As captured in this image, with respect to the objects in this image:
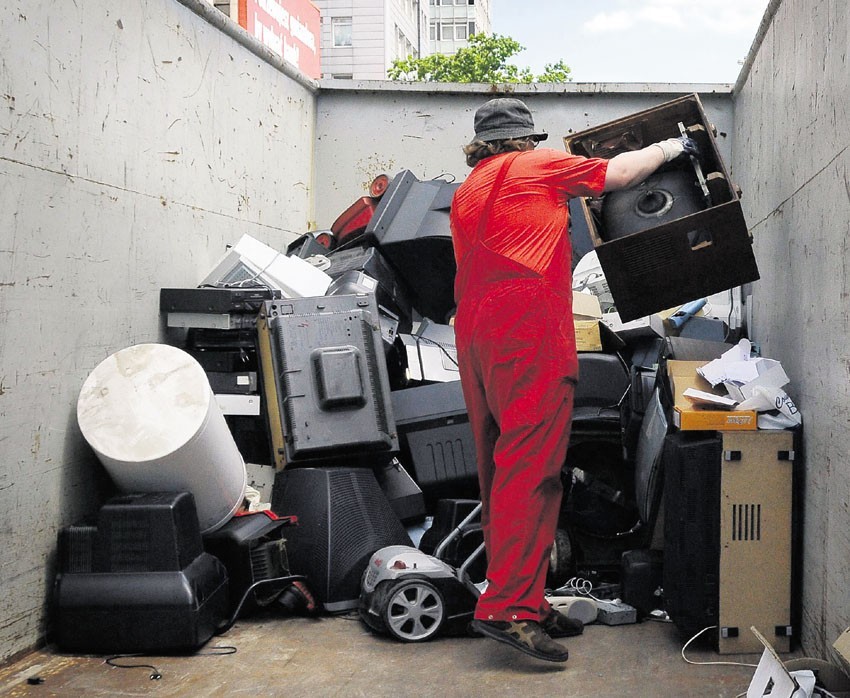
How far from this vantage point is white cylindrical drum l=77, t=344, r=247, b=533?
11.3ft

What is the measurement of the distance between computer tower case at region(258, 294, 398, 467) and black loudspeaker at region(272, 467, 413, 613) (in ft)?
0.50

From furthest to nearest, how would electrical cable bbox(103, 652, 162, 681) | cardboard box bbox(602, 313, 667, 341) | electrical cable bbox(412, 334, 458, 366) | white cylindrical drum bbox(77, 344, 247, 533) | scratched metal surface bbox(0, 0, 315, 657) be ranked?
electrical cable bbox(412, 334, 458, 366)
cardboard box bbox(602, 313, 667, 341)
white cylindrical drum bbox(77, 344, 247, 533)
scratched metal surface bbox(0, 0, 315, 657)
electrical cable bbox(103, 652, 162, 681)

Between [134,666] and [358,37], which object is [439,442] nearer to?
[134,666]

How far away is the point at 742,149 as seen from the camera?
559 cm

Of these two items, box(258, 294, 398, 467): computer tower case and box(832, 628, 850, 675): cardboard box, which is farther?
→ box(258, 294, 398, 467): computer tower case

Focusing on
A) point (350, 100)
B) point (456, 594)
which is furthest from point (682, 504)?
point (350, 100)

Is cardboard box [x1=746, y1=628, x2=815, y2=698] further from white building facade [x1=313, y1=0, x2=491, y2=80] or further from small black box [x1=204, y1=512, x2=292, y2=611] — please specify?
white building facade [x1=313, y1=0, x2=491, y2=80]

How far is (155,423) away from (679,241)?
192cm

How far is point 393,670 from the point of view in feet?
10.3

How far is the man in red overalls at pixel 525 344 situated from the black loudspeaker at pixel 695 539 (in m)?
0.40

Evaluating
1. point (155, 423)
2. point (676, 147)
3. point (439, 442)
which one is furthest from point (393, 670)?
point (676, 147)

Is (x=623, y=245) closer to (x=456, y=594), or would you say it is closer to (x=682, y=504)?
(x=682, y=504)

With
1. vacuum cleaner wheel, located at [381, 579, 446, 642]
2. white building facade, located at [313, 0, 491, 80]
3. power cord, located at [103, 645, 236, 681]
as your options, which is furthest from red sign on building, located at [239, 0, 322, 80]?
white building facade, located at [313, 0, 491, 80]

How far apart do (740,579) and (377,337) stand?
184 cm
